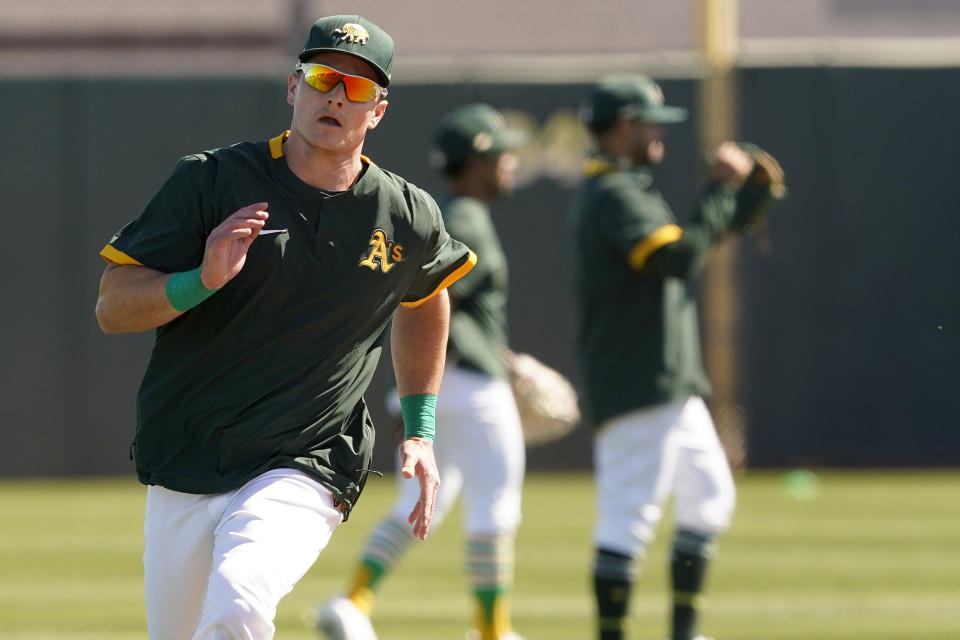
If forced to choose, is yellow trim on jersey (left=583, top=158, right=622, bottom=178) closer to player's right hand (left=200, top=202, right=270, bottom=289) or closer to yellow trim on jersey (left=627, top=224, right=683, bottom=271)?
yellow trim on jersey (left=627, top=224, right=683, bottom=271)

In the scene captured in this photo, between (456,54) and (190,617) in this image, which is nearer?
(190,617)

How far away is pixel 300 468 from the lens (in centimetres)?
529

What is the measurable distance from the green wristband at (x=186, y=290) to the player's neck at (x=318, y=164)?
0.52 meters

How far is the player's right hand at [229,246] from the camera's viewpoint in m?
4.81

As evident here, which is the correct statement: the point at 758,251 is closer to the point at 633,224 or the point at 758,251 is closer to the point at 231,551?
the point at 633,224

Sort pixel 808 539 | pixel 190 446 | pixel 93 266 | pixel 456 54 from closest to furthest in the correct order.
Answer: pixel 190 446, pixel 808 539, pixel 93 266, pixel 456 54

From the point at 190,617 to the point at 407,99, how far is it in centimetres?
1199

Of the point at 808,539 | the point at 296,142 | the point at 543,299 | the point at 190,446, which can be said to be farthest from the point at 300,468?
the point at 543,299

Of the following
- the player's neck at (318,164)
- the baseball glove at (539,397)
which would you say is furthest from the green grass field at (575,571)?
the player's neck at (318,164)

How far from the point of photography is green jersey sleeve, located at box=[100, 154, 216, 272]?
5039 millimetres

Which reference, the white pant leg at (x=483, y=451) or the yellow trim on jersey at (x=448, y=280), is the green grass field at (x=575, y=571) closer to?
the white pant leg at (x=483, y=451)

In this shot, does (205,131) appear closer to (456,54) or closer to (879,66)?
(456,54)

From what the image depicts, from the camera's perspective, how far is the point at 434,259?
18.5 feet

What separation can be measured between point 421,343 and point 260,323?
76cm
